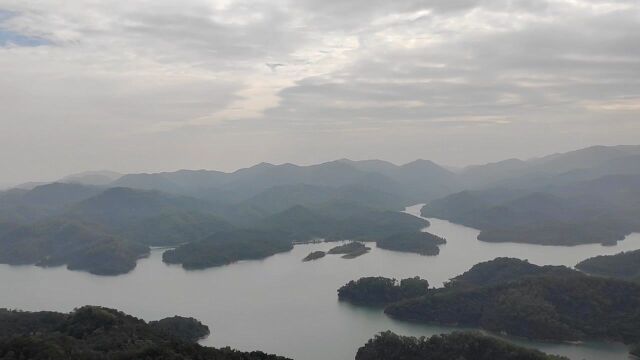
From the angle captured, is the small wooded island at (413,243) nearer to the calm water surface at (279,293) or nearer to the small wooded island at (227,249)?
the calm water surface at (279,293)

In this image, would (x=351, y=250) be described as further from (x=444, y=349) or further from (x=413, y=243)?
(x=444, y=349)

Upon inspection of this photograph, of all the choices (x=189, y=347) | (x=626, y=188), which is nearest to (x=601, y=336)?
(x=189, y=347)

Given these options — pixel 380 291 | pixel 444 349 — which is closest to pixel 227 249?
pixel 380 291

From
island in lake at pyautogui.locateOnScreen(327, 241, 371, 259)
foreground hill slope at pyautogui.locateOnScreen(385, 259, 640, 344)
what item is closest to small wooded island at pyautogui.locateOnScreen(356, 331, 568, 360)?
foreground hill slope at pyautogui.locateOnScreen(385, 259, 640, 344)

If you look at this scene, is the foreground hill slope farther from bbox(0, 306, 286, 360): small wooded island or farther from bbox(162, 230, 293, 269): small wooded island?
bbox(162, 230, 293, 269): small wooded island

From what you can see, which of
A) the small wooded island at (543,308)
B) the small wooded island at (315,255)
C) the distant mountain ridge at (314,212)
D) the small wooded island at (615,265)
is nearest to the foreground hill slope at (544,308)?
the small wooded island at (543,308)

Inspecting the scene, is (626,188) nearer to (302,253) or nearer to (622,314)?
(302,253)
